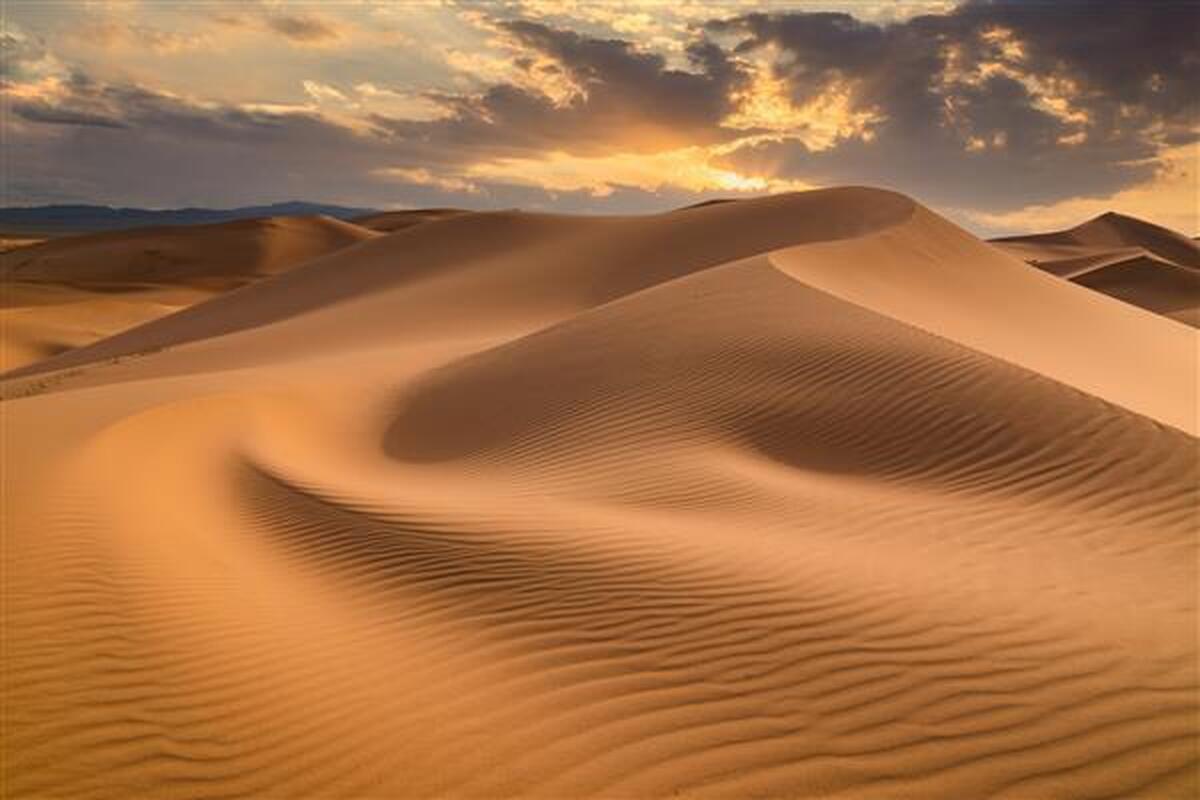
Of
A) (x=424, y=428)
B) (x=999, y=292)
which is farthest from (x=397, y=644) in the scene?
(x=999, y=292)

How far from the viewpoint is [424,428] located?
35.1ft

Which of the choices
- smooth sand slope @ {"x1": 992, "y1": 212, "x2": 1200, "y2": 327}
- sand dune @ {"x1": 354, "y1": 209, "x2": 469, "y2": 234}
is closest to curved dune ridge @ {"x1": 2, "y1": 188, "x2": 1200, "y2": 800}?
smooth sand slope @ {"x1": 992, "y1": 212, "x2": 1200, "y2": 327}

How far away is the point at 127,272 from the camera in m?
61.8

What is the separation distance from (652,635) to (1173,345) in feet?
58.6

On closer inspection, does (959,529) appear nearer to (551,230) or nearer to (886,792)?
(886,792)

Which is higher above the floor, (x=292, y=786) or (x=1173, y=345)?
(x=1173, y=345)

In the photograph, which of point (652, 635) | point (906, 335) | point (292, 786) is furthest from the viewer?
point (906, 335)

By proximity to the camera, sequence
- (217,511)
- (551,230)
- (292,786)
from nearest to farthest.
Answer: (292,786) → (217,511) → (551,230)

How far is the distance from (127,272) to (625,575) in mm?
67598

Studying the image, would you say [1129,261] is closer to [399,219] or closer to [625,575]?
[625,575]

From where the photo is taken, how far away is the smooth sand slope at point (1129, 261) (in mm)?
42031

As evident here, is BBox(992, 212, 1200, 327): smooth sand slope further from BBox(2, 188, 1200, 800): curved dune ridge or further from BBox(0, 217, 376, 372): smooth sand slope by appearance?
BBox(0, 217, 376, 372): smooth sand slope

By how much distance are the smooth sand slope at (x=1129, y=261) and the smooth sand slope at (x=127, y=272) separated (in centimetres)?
4361

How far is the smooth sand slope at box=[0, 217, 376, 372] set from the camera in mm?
33781
